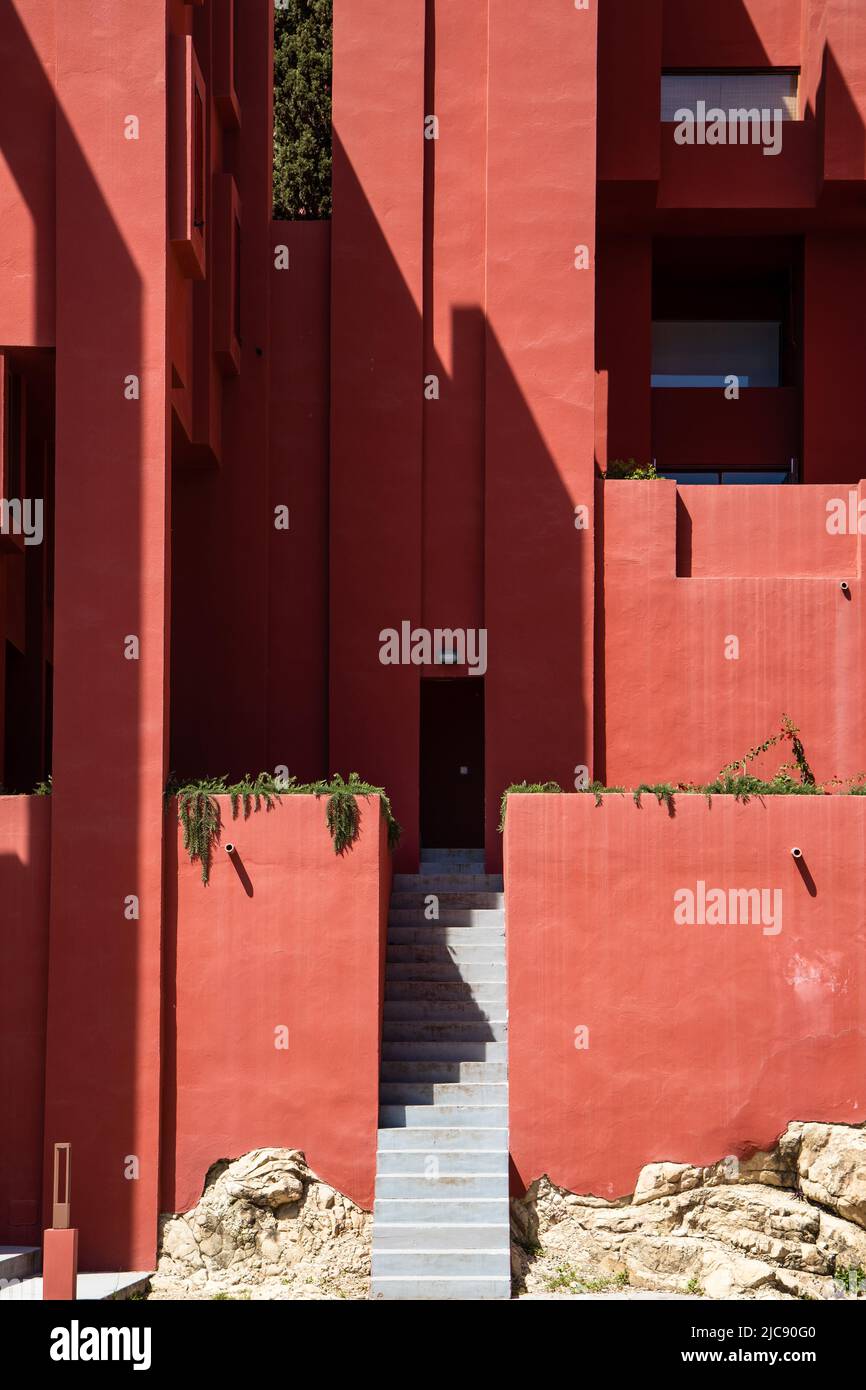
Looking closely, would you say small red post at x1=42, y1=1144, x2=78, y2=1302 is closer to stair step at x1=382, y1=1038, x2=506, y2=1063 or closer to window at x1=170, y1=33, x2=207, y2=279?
stair step at x1=382, y1=1038, x2=506, y2=1063

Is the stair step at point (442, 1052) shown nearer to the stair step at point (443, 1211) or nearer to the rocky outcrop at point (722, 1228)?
the rocky outcrop at point (722, 1228)

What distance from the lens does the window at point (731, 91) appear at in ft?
77.9

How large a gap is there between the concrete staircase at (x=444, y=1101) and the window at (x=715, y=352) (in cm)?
922

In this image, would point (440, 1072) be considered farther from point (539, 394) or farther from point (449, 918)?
point (539, 394)

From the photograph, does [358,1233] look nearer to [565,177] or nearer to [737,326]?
[565,177]

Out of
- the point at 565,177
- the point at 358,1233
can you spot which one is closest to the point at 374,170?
the point at 565,177

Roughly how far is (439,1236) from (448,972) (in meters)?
3.29

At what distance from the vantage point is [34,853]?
16.3 m

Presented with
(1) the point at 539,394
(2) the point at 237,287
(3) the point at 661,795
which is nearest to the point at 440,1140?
(3) the point at 661,795

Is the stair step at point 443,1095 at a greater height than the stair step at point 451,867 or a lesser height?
lesser

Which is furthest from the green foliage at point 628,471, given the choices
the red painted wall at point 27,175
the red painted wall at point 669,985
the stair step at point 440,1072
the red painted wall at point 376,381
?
the stair step at point 440,1072

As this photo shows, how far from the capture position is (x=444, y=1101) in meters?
16.4

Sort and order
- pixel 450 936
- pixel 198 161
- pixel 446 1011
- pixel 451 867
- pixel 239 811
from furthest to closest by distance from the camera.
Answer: pixel 451 867 → pixel 450 936 → pixel 198 161 → pixel 446 1011 → pixel 239 811

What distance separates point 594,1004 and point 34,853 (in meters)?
5.68
